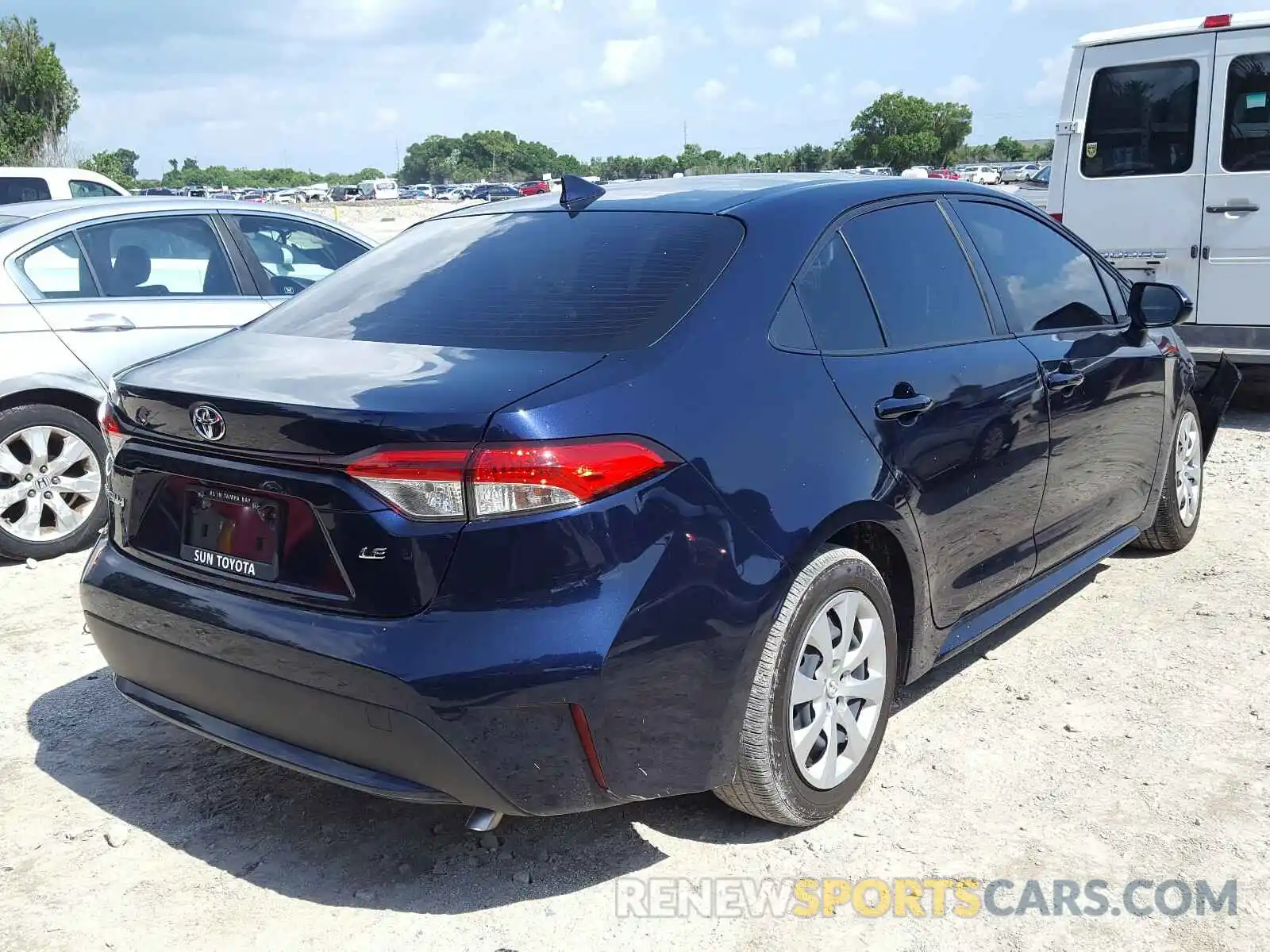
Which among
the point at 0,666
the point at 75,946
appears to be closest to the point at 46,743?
the point at 0,666

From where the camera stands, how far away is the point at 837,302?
3.34 m

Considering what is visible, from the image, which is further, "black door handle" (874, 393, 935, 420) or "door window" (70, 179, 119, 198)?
"door window" (70, 179, 119, 198)

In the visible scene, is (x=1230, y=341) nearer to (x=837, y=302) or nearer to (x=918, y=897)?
(x=837, y=302)

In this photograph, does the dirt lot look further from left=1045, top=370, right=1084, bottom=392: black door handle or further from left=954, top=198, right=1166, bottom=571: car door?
left=1045, top=370, right=1084, bottom=392: black door handle

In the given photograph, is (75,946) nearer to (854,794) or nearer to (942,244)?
(854,794)

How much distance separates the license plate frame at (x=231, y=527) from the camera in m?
2.76

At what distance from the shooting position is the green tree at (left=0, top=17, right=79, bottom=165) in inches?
1439

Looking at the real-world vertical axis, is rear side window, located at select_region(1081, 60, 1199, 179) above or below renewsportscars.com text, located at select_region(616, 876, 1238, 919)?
above

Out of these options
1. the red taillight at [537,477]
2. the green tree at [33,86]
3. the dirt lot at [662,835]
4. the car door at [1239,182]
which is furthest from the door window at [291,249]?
the green tree at [33,86]

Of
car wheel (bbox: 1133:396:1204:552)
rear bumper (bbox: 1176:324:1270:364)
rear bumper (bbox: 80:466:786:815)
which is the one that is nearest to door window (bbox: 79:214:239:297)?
rear bumper (bbox: 80:466:786:815)

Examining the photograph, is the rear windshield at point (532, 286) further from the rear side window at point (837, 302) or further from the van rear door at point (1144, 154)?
the van rear door at point (1144, 154)

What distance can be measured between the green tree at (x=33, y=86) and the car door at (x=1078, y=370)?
1499 inches

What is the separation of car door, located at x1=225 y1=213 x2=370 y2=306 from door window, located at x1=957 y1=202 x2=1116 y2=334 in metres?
3.42

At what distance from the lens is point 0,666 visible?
4.48 m
